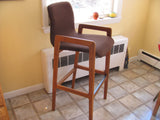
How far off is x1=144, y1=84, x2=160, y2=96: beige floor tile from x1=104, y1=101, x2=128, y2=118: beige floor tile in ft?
1.55

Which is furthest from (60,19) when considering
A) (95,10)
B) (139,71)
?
(139,71)

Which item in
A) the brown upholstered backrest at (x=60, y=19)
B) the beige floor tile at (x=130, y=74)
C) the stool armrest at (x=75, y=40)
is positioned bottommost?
the beige floor tile at (x=130, y=74)

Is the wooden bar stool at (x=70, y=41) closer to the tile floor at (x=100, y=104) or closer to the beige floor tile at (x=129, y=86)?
the tile floor at (x=100, y=104)

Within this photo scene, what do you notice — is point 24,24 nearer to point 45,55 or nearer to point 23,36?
point 23,36

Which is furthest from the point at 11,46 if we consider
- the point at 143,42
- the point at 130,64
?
the point at 143,42

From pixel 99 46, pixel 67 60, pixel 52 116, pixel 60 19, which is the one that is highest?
pixel 60 19

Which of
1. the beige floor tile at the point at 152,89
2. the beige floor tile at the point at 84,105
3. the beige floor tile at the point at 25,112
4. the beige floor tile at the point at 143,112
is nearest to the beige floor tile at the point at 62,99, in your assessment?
the beige floor tile at the point at 84,105

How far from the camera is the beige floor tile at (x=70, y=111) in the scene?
1770 millimetres

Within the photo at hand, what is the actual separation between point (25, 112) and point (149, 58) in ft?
6.28

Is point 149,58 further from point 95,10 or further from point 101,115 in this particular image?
point 101,115

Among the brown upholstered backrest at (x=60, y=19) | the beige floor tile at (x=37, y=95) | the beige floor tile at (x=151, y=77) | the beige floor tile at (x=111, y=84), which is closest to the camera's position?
the brown upholstered backrest at (x=60, y=19)

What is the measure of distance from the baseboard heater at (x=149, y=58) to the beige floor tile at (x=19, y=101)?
182cm

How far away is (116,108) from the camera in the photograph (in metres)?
1.88

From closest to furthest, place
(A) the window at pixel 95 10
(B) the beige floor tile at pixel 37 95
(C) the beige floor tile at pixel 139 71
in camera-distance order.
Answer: (B) the beige floor tile at pixel 37 95 → (A) the window at pixel 95 10 → (C) the beige floor tile at pixel 139 71
